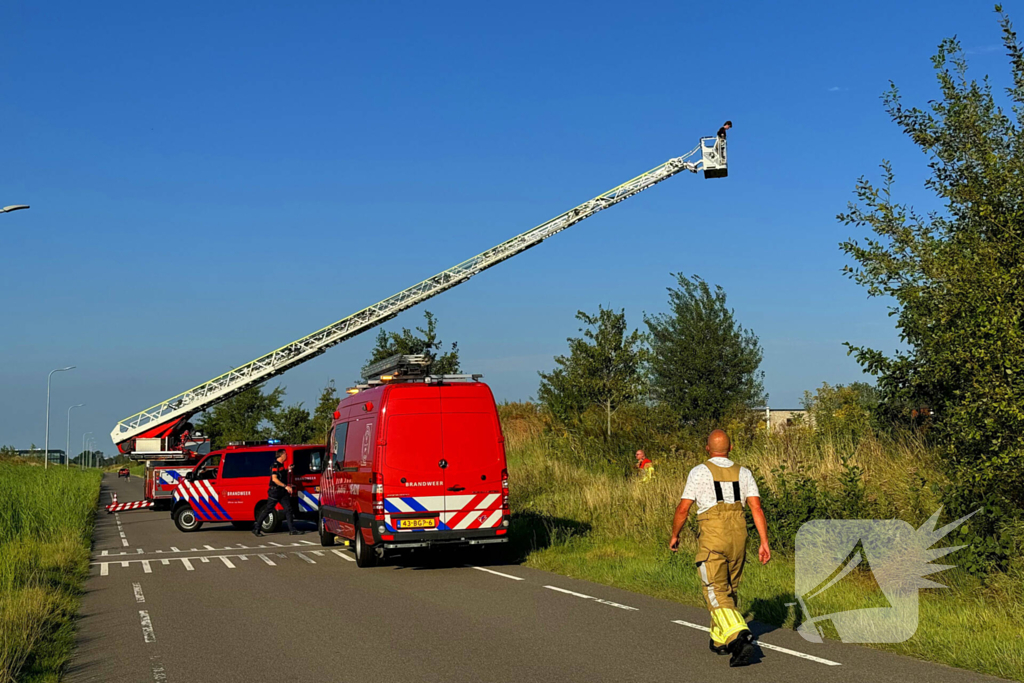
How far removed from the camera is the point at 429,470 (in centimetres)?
1424

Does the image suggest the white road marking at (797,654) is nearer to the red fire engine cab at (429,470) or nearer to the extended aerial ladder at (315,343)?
the red fire engine cab at (429,470)

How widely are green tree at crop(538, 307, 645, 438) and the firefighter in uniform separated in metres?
13.0

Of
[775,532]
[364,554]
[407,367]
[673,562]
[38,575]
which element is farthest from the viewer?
[407,367]

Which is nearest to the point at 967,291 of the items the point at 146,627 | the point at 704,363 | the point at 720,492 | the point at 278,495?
the point at 720,492

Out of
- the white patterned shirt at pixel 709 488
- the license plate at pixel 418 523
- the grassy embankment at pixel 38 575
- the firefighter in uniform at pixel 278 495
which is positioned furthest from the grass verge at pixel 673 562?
the grassy embankment at pixel 38 575

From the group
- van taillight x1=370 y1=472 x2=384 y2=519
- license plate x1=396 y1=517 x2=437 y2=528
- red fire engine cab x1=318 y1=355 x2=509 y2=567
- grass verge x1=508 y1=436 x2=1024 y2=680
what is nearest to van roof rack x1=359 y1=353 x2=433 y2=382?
red fire engine cab x1=318 y1=355 x2=509 y2=567

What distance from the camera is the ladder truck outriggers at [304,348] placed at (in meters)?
33.4

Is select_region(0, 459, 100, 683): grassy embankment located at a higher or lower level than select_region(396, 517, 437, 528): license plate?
lower

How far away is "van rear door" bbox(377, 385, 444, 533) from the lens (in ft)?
46.2

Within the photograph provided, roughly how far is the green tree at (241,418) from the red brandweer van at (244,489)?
30.9m

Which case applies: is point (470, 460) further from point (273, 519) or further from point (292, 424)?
point (292, 424)

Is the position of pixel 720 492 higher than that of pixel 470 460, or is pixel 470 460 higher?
pixel 470 460

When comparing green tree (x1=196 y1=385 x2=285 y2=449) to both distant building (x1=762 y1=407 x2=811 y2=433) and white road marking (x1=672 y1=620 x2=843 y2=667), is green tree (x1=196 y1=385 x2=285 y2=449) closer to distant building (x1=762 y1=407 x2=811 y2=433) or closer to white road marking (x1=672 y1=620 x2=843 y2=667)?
distant building (x1=762 y1=407 x2=811 y2=433)

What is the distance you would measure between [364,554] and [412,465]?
1877 mm
